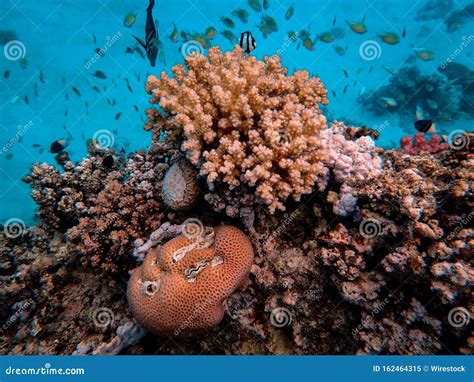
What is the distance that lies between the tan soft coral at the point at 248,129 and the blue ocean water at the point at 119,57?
19841mm

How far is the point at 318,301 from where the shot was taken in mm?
3260

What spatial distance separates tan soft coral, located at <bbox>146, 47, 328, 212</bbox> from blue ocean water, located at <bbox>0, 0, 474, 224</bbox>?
19841mm

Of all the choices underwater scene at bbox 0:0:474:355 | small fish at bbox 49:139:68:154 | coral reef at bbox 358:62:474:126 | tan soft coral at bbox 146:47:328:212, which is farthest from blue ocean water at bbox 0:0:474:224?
tan soft coral at bbox 146:47:328:212

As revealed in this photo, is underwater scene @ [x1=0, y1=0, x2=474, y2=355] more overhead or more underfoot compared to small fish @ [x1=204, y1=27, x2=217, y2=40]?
more underfoot


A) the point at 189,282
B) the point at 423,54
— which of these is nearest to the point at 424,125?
the point at 189,282

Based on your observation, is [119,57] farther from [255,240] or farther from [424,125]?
[255,240]

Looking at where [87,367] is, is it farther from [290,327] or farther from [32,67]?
[32,67]

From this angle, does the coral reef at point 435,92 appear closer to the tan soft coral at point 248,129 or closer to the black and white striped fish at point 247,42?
the black and white striped fish at point 247,42

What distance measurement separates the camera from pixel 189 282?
9.81 ft

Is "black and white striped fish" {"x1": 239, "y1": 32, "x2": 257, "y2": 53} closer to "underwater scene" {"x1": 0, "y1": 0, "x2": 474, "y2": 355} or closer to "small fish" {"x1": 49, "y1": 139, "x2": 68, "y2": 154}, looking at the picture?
"underwater scene" {"x1": 0, "y1": 0, "x2": 474, "y2": 355}

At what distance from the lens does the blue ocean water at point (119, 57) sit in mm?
23250

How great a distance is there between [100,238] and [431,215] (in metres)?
4.19

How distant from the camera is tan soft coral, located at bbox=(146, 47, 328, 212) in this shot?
9.18 ft

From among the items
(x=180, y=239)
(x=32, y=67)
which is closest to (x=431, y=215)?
(x=180, y=239)
